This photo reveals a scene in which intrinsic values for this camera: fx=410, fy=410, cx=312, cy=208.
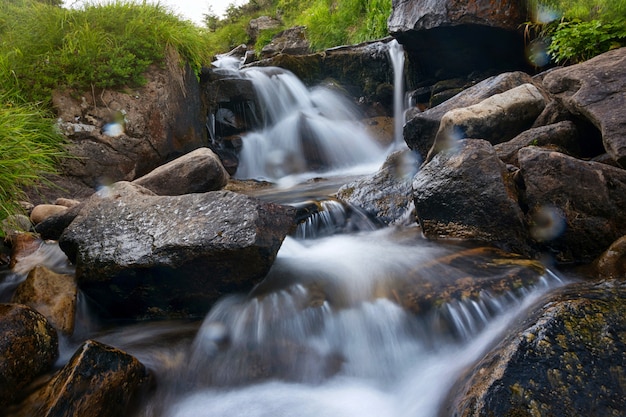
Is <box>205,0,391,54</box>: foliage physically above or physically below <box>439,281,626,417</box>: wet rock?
above

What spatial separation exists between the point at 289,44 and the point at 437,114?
10.0 meters

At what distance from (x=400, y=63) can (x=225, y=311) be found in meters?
7.38

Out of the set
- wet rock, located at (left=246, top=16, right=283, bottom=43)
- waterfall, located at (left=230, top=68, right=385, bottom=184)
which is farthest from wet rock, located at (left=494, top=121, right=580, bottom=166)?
wet rock, located at (left=246, top=16, right=283, bottom=43)

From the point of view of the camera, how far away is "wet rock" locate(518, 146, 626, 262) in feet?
9.71

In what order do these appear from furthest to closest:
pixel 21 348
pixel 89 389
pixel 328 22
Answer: pixel 328 22
pixel 21 348
pixel 89 389

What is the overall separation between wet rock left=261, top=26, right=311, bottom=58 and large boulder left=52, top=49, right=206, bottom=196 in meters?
7.14

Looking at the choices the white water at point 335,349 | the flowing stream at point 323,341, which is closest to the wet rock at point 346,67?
the flowing stream at point 323,341

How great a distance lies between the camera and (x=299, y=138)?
8.08 metres

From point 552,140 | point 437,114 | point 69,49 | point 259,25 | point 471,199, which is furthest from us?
point 259,25

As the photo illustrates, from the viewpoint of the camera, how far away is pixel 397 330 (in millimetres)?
2529

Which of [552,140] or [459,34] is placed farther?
[459,34]

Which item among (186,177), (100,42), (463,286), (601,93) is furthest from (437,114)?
(100,42)

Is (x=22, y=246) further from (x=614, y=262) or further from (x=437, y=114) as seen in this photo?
(x=614, y=262)

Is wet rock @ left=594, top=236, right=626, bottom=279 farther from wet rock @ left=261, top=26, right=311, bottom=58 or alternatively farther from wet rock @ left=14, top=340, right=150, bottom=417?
wet rock @ left=261, top=26, right=311, bottom=58
